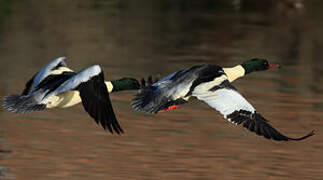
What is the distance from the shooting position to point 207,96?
1095 cm

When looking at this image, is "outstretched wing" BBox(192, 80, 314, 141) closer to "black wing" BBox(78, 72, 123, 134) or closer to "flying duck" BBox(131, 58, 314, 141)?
"flying duck" BBox(131, 58, 314, 141)

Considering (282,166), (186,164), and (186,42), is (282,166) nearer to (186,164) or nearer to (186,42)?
(186,164)

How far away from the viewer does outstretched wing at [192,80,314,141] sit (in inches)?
418

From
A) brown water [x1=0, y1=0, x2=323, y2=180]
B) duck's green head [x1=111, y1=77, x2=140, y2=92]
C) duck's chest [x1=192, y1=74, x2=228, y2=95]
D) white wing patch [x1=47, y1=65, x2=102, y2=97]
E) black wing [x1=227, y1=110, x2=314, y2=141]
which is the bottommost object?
brown water [x1=0, y1=0, x2=323, y2=180]

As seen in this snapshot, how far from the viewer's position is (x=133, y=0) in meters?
30.8

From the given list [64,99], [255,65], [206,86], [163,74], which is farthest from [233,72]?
[163,74]

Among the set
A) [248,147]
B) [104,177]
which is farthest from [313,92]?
[104,177]

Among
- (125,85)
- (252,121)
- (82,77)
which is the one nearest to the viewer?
(82,77)

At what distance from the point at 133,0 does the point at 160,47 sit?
345 inches

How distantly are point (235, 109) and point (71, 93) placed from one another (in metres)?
1.80

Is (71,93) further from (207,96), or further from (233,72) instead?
(233,72)

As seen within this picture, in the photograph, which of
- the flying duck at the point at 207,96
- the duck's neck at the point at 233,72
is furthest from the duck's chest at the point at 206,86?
the duck's neck at the point at 233,72

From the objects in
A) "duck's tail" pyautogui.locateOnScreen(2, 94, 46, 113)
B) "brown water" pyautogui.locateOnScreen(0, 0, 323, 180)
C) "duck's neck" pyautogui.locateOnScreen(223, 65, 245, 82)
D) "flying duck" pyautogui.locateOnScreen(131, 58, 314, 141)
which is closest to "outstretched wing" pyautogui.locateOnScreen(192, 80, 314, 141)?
"flying duck" pyautogui.locateOnScreen(131, 58, 314, 141)

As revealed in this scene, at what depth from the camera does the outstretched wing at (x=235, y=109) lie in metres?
10.6
